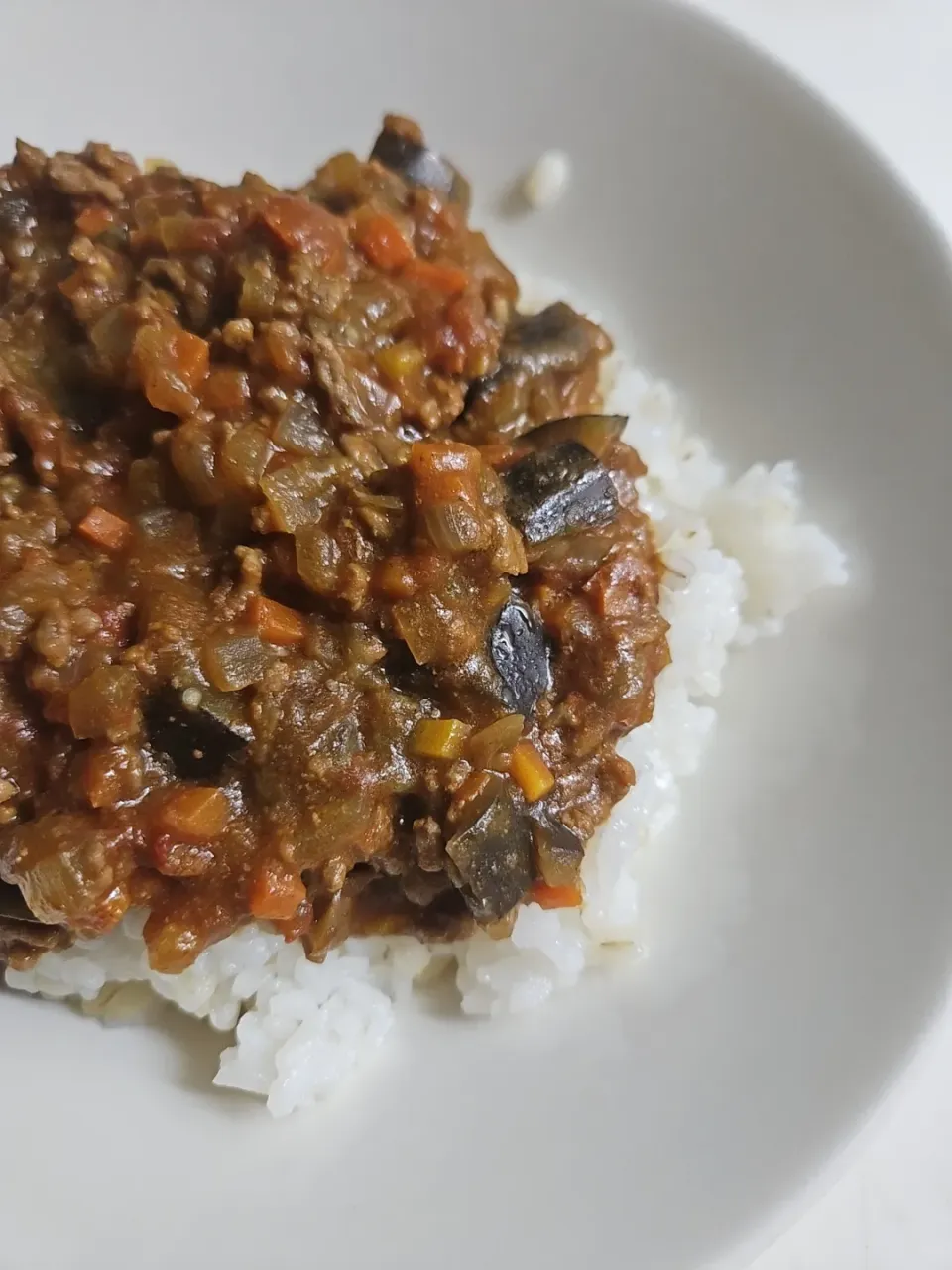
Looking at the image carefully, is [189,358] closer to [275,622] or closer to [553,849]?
[275,622]

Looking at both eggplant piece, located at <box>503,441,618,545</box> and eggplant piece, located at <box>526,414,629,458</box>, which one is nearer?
eggplant piece, located at <box>503,441,618,545</box>

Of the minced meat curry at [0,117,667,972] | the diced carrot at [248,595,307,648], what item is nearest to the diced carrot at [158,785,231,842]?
the minced meat curry at [0,117,667,972]

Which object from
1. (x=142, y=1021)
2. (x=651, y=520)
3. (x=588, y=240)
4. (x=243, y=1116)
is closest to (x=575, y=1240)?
(x=243, y=1116)

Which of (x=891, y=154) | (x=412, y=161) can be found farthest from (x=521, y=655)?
(x=891, y=154)

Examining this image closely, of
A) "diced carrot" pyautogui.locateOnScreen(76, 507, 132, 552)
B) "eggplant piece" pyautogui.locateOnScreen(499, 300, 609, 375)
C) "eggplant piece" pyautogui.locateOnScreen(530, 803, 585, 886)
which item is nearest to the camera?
"diced carrot" pyautogui.locateOnScreen(76, 507, 132, 552)

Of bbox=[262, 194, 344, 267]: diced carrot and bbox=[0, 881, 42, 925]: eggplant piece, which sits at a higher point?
bbox=[262, 194, 344, 267]: diced carrot

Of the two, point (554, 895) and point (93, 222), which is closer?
point (554, 895)

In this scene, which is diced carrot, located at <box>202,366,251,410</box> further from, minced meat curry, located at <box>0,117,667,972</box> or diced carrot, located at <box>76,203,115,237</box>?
diced carrot, located at <box>76,203,115,237</box>
